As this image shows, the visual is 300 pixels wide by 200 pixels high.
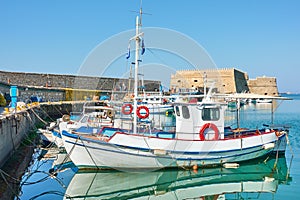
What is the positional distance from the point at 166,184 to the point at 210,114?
10.6 feet

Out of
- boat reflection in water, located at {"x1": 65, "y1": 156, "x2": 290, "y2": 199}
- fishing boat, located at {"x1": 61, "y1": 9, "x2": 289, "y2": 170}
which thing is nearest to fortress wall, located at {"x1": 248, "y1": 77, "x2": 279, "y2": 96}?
fishing boat, located at {"x1": 61, "y1": 9, "x2": 289, "y2": 170}

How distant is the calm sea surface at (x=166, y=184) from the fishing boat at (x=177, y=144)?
0.43 meters

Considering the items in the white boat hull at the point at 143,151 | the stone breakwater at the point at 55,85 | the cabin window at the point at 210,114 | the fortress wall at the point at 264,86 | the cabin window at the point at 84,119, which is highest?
the fortress wall at the point at 264,86

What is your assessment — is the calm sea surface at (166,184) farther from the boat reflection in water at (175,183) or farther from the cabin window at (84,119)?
the cabin window at (84,119)

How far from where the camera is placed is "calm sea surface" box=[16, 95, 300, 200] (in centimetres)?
907

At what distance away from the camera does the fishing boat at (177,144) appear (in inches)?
403

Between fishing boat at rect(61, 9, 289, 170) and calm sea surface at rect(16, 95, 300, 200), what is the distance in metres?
0.43

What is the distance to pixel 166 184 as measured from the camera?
1009 centimetres

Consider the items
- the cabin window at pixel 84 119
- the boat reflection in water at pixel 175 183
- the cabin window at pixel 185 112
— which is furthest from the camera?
the cabin window at pixel 84 119

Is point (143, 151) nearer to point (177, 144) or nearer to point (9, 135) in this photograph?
point (177, 144)

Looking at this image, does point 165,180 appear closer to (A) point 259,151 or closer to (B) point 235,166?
(B) point 235,166

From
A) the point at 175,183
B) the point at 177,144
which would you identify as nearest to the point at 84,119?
the point at 177,144

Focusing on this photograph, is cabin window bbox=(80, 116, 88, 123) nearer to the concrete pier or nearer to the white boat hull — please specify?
the concrete pier

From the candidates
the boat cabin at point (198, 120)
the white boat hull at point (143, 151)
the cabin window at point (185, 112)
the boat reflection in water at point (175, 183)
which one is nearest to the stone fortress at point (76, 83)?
the boat cabin at point (198, 120)
